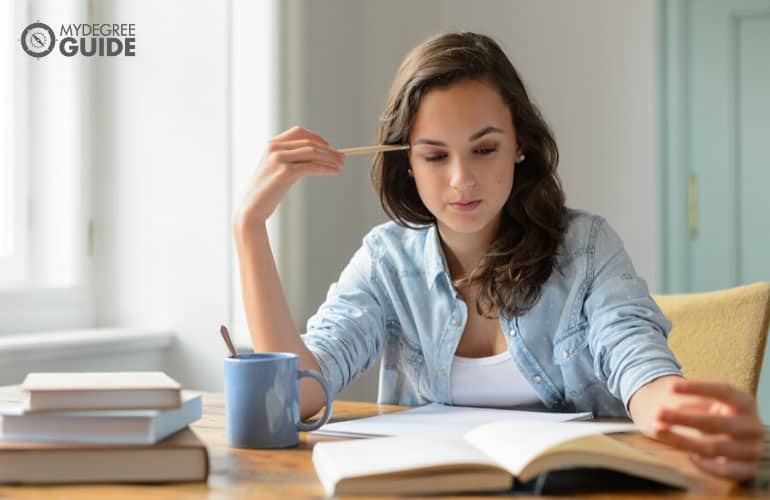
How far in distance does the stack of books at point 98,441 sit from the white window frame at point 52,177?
1.61m

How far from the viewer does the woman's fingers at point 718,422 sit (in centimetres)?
95

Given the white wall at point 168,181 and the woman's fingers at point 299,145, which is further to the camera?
the white wall at point 168,181

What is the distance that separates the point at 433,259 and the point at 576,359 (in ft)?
0.97

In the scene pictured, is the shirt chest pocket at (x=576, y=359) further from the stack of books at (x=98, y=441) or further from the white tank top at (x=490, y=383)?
the stack of books at (x=98, y=441)

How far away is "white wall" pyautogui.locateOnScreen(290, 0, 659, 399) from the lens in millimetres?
2949

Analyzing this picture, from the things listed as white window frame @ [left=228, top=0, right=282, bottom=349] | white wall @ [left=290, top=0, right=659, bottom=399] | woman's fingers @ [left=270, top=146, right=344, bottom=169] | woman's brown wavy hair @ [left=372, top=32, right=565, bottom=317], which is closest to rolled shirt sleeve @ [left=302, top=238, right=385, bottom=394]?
woman's brown wavy hair @ [left=372, top=32, right=565, bottom=317]

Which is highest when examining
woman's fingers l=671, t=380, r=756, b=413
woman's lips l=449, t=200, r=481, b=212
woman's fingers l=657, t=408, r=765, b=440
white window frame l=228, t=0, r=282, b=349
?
white window frame l=228, t=0, r=282, b=349

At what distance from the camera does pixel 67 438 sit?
0.99m

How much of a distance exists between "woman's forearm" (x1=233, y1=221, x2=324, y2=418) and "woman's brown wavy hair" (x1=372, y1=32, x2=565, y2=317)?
31cm

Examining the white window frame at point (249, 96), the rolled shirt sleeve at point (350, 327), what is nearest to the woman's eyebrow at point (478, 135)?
the rolled shirt sleeve at point (350, 327)

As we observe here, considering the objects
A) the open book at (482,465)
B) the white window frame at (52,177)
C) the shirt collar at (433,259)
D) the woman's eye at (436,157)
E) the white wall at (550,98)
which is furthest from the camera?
the white wall at (550,98)

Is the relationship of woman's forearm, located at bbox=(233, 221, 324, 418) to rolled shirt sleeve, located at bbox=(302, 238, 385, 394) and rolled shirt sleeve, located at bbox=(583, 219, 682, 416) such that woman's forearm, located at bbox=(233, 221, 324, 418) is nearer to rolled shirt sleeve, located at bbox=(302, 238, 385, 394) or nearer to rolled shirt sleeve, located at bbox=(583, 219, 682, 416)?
rolled shirt sleeve, located at bbox=(302, 238, 385, 394)

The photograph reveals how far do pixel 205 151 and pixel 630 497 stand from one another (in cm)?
200

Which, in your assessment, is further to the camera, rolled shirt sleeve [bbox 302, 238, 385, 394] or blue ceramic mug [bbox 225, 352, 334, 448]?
rolled shirt sleeve [bbox 302, 238, 385, 394]
